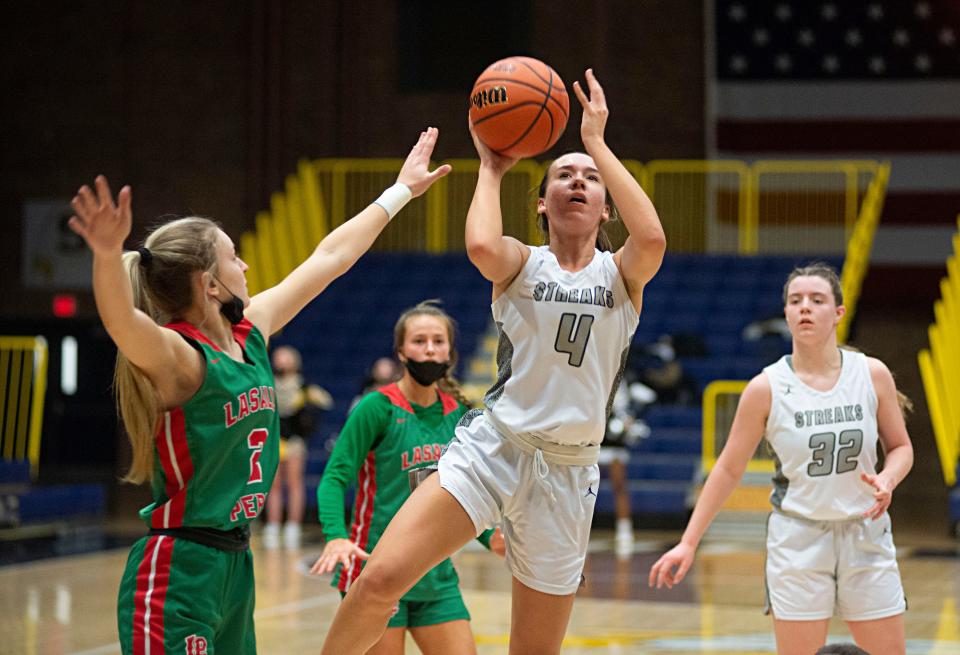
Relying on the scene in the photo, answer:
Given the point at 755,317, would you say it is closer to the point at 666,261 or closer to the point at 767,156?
the point at 666,261

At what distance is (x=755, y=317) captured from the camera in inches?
587

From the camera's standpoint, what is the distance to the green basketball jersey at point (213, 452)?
10.7 feet

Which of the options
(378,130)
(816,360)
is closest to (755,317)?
(378,130)

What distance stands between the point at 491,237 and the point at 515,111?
0.43 meters

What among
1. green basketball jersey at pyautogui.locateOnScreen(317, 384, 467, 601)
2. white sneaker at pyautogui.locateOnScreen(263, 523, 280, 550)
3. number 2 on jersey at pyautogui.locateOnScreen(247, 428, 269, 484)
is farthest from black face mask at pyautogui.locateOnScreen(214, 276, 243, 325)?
white sneaker at pyautogui.locateOnScreen(263, 523, 280, 550)

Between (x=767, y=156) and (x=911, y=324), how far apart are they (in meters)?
2.67

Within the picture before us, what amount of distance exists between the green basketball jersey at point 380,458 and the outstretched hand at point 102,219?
1.93 metres

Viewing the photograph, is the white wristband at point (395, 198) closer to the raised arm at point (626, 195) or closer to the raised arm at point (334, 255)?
the raised arm at point (334, 255)

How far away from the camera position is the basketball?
3939 millimetres

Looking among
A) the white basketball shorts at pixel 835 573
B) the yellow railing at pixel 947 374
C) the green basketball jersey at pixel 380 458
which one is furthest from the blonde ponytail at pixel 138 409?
the yellow railing at pixel 947 374

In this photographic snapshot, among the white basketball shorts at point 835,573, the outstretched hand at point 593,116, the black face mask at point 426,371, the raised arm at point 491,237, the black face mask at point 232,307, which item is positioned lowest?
the white basketball shorts at point 835,573

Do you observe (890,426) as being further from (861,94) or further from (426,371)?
(861,94)

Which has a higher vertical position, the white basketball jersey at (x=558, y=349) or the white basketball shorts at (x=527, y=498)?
the white basketball jersey at (x=558, y=349)

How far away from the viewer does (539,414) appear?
3771 mm
